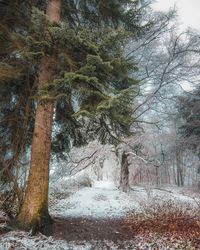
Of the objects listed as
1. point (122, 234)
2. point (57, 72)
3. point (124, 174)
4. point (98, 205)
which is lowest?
point (122, 234)

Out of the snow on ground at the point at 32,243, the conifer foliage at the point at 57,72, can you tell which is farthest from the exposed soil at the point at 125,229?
the conifer foliage at the point at 57,72

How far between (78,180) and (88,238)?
13.2m

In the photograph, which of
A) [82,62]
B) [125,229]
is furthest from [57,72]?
[125,229]

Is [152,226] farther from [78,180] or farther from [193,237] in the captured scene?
[78,180]

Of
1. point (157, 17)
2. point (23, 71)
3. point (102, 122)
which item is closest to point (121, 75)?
point (102, 122)

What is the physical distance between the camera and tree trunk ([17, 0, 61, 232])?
5598 mm

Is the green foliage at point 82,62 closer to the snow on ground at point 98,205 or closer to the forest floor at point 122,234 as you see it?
the forest floor at point 122,234

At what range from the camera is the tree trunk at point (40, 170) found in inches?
220

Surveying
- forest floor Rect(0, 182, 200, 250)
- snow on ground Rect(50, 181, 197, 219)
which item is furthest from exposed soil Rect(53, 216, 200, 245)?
snow on ground Rect(50, 181, 197, 219)

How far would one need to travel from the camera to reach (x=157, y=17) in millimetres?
11133

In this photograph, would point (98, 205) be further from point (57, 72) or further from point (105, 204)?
point (57, 72)

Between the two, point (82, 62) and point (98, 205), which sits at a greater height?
point (82, 62)

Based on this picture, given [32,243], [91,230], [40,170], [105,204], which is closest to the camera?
[32,243]

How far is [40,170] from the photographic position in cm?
588
